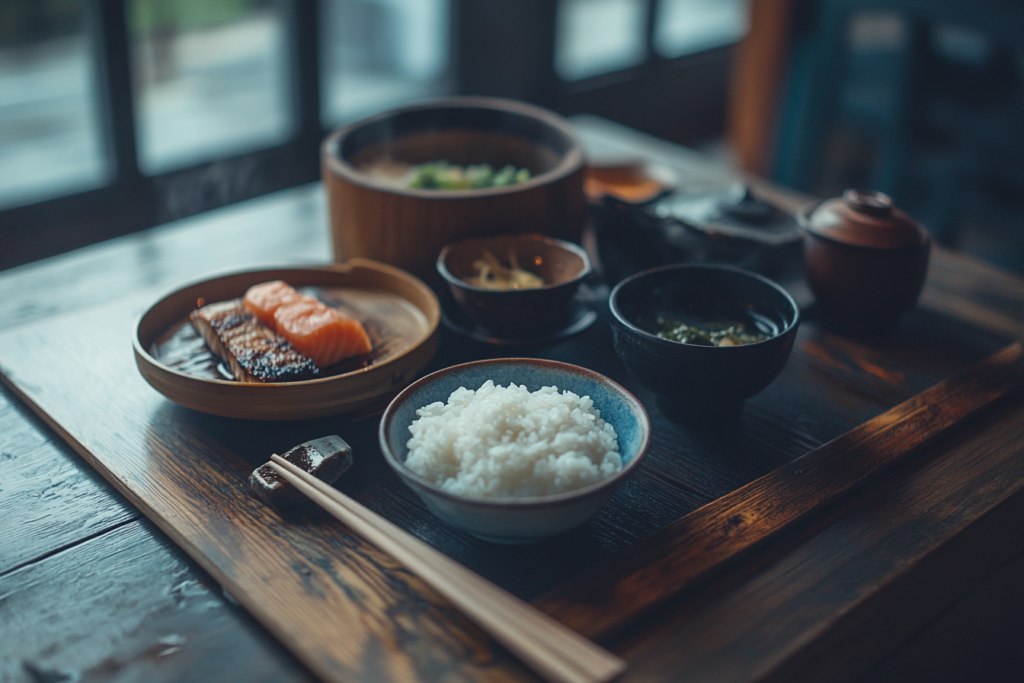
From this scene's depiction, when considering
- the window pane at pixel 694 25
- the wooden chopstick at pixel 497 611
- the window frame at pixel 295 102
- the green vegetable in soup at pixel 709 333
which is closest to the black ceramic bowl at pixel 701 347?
the green vegetable in soup at pixel 709 333

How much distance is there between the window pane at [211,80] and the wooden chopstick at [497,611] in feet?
10.2

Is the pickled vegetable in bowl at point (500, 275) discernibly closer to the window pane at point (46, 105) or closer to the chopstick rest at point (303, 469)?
the chopstick rest at point (303, 469)

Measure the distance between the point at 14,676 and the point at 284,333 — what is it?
686mm

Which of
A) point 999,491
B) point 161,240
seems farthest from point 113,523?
point 999,491

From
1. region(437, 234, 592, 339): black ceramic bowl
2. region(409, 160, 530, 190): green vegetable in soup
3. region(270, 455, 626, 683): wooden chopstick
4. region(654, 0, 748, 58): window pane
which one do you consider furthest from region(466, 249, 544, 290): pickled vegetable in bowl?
region(654, 0, 748, 58): window pane

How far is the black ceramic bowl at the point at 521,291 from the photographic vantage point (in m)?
1.45

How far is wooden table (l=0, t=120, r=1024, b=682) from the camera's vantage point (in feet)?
3.18

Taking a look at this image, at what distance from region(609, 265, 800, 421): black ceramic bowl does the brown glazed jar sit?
286 mm

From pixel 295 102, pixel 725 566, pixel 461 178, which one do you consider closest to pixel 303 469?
pixel 725 566

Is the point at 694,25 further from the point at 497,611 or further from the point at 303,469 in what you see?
the point at 497,611

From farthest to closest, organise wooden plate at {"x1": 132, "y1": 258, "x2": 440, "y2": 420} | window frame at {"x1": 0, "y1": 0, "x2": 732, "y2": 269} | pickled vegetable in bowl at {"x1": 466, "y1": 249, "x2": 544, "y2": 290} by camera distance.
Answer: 1. window frame at {"x1": 0, "y1": 0, "x2": 732, "y2": 269}
2. pickled vegetable in bowl at {"x1": 466, "y1": 249, "x2": 544, "y2": 290}
3. wooden plate at {"x1": 132, "y1": 258, "x2": 440, "y2": 420}

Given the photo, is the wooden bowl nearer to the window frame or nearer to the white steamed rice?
the white steamed rice

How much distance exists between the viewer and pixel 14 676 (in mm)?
932

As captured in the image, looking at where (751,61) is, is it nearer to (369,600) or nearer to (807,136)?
(807,136)
